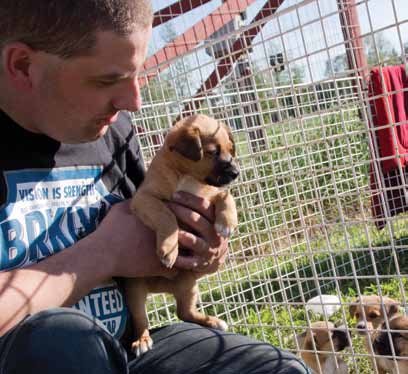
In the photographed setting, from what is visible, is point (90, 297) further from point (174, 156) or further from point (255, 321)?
point (255, 321)

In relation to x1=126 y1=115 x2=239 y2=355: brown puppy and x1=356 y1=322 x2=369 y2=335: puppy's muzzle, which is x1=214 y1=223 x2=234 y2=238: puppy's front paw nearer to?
x1=126 y1=115 x2=239 y2=355: brown puppy

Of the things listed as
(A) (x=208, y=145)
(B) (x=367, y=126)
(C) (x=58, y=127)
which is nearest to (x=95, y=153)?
(C) (x=58, y=127)

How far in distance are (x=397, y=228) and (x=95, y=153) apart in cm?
312

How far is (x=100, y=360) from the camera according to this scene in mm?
1122

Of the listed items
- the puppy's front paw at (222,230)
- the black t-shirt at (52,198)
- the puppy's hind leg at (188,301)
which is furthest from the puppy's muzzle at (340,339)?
the black t-shirt at (52,198)

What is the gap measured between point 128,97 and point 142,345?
2.16 feet

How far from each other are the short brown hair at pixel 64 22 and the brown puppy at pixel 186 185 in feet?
1.76

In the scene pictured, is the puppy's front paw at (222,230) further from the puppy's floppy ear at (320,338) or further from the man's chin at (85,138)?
the puppy's floppy ear at (320,338)

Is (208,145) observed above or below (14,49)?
below

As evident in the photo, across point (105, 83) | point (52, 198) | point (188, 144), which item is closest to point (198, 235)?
point (188, 144)

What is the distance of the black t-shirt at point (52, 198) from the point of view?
57.5 inches

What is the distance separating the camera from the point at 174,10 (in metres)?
4.12

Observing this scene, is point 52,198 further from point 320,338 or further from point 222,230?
point 320,338

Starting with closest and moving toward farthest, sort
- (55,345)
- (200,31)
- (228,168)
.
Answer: (55,345) → (228,168) → (200,31)
